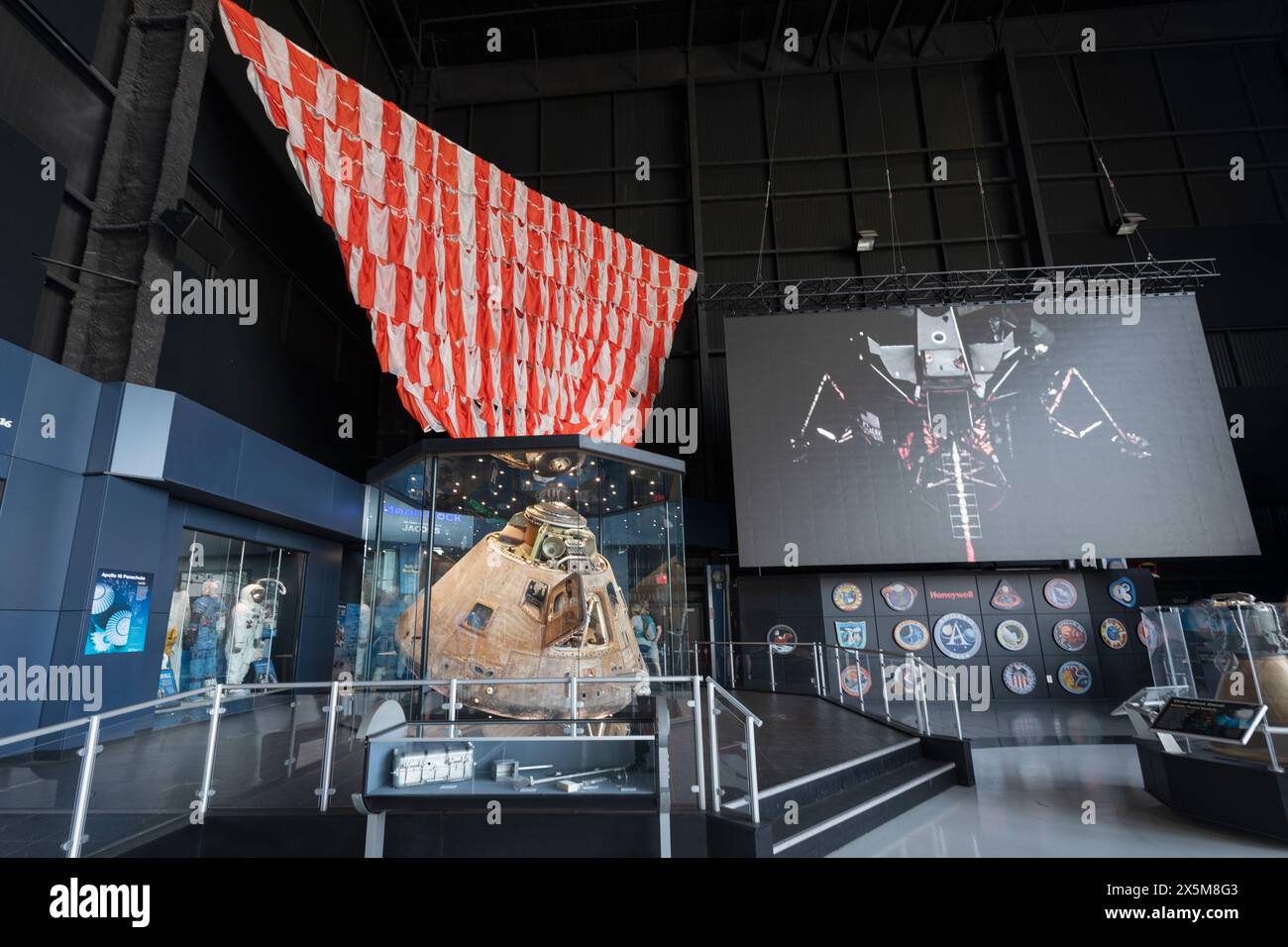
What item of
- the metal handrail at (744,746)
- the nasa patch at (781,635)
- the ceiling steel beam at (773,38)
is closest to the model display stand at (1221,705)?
the metal handrail at (744,746)

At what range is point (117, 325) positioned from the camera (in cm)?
759

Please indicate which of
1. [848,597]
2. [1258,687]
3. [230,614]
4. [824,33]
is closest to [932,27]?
[824,33]

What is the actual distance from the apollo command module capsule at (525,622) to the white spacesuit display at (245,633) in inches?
203

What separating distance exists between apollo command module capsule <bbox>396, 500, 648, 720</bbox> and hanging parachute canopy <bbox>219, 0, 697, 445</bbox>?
433cm

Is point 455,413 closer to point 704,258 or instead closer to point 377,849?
point 377,849

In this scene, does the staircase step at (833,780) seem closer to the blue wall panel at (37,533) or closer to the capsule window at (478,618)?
the capsule window at (478,618)

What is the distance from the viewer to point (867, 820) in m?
4.61

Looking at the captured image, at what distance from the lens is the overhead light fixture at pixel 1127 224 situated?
13773 millimetres

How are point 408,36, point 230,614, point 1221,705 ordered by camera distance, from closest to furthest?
point 1221,705, point 230,614, point 408,36

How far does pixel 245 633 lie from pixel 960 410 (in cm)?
1329

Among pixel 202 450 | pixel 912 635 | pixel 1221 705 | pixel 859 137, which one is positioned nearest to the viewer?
pixel 1221 705

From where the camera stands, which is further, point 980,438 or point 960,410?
point 960,410

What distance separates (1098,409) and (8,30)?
56.0 feet

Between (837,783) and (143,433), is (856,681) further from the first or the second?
(143,433)
